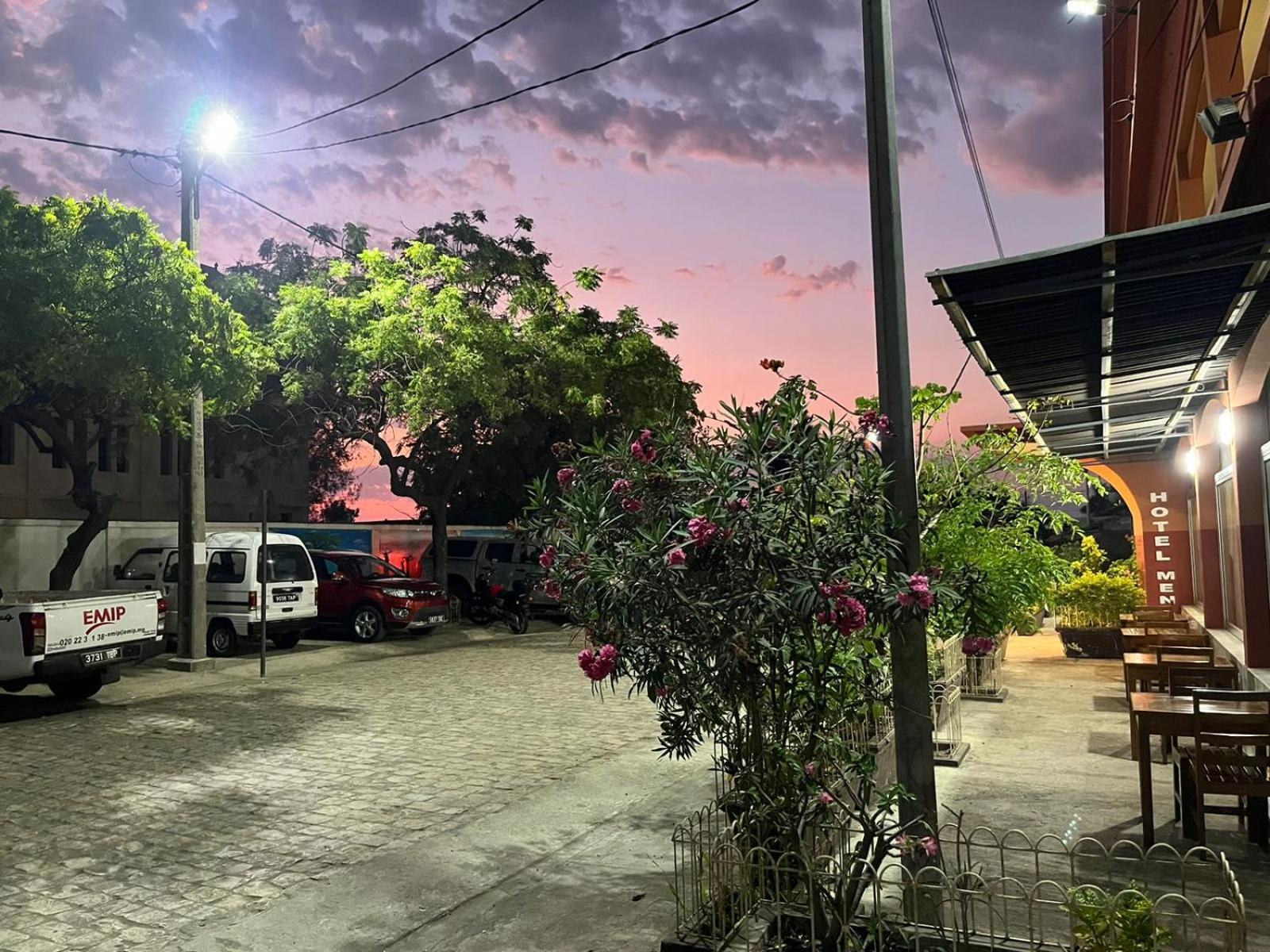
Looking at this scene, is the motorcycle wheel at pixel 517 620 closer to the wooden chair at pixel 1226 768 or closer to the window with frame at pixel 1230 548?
the window with frame at pixel 1230 548

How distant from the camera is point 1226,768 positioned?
6059 millimetres

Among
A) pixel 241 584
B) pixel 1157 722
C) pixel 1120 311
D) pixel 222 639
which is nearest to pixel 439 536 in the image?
pixel 241 584

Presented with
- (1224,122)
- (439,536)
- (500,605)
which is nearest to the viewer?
(1224,122)

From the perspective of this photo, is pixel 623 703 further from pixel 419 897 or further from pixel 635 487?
pixel 635 487

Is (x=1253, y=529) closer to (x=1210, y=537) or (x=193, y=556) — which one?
(x=1210, y=537)

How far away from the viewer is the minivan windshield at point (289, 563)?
1728cm

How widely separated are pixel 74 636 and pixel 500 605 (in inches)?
449

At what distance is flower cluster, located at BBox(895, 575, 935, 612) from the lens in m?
3.99

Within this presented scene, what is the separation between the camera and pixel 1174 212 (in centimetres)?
1186

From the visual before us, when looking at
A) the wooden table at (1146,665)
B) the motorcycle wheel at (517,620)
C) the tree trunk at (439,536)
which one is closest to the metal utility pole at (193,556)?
the motorcycle wheel at (517,620)

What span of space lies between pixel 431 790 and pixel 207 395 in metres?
8.88

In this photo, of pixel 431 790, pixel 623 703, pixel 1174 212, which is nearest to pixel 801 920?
pixel 431 790

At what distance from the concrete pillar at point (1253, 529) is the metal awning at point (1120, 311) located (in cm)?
60

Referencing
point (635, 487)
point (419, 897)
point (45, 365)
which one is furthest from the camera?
point (45, 365)
